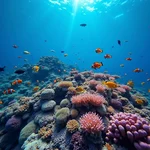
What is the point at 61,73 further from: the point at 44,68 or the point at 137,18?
the point at 137,18

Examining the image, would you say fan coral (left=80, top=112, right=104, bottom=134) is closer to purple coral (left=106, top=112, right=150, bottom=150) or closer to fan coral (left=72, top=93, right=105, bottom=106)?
purple coral (left=106, top=112, right=150, bottom=150)

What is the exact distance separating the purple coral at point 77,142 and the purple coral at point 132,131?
79 cm

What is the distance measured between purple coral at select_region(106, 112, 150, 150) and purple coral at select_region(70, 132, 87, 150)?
789 millimetres

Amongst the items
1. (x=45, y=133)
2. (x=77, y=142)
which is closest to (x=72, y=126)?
(x=77, y=142)

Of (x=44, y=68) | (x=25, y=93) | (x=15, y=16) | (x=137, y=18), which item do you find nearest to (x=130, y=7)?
(x=137, y=18)

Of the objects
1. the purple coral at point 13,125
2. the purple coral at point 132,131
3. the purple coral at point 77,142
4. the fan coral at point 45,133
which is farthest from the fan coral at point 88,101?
the purple coral at point 13,125

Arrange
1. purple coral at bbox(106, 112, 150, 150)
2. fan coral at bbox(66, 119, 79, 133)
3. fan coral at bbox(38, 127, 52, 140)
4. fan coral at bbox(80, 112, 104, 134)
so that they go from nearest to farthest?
purple coral at bbox(106, 112, 150, 150) < fan coral at bbox(80, 112, 104, 134) < fan coral at bbox(66, 119, 79, 133) < fan coral at bbox(38, 127, 52, 140)

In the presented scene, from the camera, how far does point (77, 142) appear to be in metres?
3.80

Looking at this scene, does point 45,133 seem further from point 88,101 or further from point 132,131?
point 132,131

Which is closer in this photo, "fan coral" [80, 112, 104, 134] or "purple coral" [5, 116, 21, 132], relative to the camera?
"fan coral" [80, 112, 104, 134]

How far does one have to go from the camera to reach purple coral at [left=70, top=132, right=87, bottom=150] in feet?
12.1

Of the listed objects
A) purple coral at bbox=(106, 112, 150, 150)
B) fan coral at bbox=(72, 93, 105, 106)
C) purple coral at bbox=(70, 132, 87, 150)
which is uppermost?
fan coral at bbox=(72, 93, 105, 106)

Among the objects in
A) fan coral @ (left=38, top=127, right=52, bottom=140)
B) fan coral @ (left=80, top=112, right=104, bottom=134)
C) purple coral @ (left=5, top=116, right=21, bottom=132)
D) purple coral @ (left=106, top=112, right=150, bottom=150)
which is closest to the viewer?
purple coral @ (left=106, top=112, right=150, bottom=150)

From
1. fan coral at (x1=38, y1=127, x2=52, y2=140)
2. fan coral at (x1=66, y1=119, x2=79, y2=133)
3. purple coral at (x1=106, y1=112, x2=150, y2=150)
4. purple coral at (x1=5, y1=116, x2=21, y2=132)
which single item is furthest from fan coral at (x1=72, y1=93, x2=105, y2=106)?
purple coral at (x1=5, y1=116, x2=21, y2=132)
